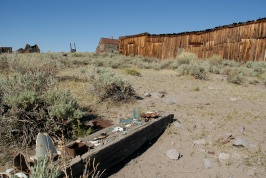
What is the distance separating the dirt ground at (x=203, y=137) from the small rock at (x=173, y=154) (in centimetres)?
5

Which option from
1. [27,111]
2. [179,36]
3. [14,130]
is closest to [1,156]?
[14,130]

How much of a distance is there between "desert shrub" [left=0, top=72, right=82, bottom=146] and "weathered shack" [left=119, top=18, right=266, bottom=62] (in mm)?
13414

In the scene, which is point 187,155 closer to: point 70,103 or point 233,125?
point 233,125

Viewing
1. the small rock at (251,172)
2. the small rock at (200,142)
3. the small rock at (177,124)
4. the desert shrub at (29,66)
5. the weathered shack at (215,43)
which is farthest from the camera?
the weathered shack at (215,43)

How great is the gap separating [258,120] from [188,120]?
1560 mm

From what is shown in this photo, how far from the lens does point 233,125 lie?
4957mm

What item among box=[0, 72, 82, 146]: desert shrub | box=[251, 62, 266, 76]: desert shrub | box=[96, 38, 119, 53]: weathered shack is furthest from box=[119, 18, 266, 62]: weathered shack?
box=[96, 38, 119, 53]: weathered shack

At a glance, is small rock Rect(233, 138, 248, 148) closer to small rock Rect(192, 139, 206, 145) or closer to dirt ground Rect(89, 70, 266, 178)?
dirt ground Rect(89, 70, 266, 178)

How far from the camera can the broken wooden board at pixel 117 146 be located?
283cm

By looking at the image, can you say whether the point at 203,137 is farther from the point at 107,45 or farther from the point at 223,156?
the point at 107,45

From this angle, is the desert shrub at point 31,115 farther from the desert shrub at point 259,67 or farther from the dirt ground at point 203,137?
the desert shrub at point 259,67

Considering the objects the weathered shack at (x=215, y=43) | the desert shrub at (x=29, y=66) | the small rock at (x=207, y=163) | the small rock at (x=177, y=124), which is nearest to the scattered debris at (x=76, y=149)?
the small rock at (x=207, y=163)

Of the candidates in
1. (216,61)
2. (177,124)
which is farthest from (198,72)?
(177,124)

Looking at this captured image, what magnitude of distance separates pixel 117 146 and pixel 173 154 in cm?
105
